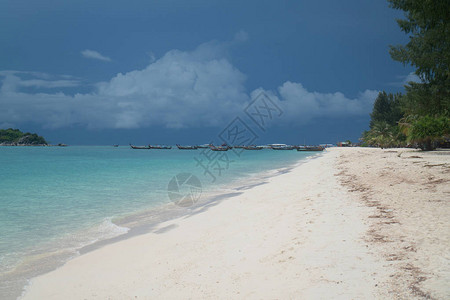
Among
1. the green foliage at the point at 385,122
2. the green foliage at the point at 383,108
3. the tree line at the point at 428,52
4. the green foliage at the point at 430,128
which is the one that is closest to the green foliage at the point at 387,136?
the green foliage at the point at 385,122

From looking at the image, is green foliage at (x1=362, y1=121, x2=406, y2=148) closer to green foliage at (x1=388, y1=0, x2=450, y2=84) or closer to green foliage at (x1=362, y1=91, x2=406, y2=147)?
green foliage at (x1=362, y1=91, x2=406, y2=147)

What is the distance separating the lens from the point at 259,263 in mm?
4707

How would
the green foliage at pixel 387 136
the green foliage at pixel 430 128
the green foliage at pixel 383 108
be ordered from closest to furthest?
the green foliage at pixel 430 128 < the green foliage at pixel 387 136 < the green foliage at pixel 383 108

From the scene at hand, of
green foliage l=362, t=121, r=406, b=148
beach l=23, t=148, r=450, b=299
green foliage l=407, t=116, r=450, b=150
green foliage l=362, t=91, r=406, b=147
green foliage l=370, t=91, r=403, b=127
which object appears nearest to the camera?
beach l=23, t=148, r=450, b=299

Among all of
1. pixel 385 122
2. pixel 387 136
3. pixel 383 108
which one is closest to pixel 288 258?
pixel 387 136

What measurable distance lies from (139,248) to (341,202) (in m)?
6.13

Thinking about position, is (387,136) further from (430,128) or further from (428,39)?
(428,39)

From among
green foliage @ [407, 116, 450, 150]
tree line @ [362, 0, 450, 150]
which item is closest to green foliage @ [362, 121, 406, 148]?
green foliage @ [407, 116, 450, 150]

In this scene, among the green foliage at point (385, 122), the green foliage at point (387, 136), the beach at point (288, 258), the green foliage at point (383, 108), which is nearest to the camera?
the beach at point (288, 258)

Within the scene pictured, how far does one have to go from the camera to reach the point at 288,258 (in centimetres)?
466

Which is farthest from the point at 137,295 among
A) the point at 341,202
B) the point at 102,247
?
the point at 341,202

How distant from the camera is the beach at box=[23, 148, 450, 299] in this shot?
142 inches

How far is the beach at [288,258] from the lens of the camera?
361 centimetres

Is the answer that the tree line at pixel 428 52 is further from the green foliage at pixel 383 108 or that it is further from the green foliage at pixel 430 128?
the green foliage at pixel 383 108
